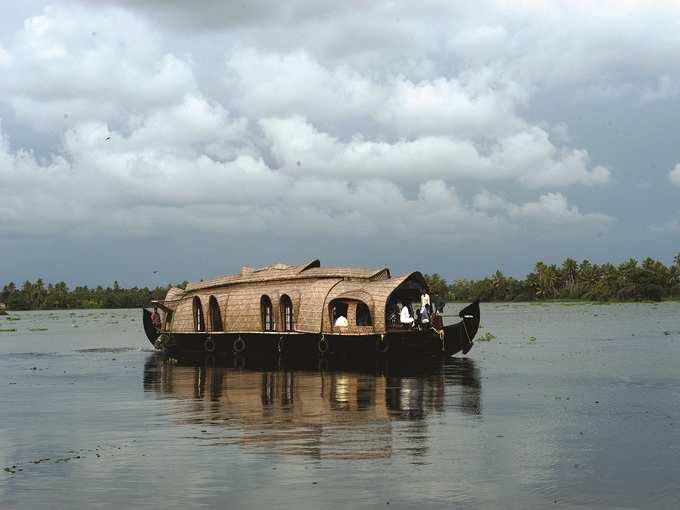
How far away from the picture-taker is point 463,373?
2598 cm

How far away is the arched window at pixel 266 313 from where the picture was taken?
30.3 meters

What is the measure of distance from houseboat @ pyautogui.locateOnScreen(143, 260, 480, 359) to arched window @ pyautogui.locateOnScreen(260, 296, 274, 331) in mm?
36

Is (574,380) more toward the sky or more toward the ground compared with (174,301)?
more toward the ground

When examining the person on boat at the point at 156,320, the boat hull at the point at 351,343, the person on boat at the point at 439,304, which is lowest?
the boat hull at the point at 351,343

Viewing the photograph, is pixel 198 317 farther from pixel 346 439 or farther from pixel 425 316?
pixel 346 439

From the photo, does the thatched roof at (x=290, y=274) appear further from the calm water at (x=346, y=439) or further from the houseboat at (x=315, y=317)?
the calm water at (x=346, y=439)

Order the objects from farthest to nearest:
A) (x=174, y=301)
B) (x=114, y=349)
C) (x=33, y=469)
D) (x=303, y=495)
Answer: (x=114, y=349)
(x=174, y=301)
(x=33, y=469)
(x=303, y=495)

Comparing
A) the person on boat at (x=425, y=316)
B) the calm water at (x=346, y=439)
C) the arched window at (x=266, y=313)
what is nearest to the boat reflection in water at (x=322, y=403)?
the calm water at (x=346, y=439)

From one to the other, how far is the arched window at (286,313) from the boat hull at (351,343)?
0.56 m

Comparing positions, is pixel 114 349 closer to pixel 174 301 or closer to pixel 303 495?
pixel 174 301

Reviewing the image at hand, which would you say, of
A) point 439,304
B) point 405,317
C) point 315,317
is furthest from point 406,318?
point 315,317

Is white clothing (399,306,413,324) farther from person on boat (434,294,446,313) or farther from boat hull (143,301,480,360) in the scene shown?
boat hull (143,301,480,360)

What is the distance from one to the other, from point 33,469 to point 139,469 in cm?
161

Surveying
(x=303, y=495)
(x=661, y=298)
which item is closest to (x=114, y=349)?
(x=303, y=495)
